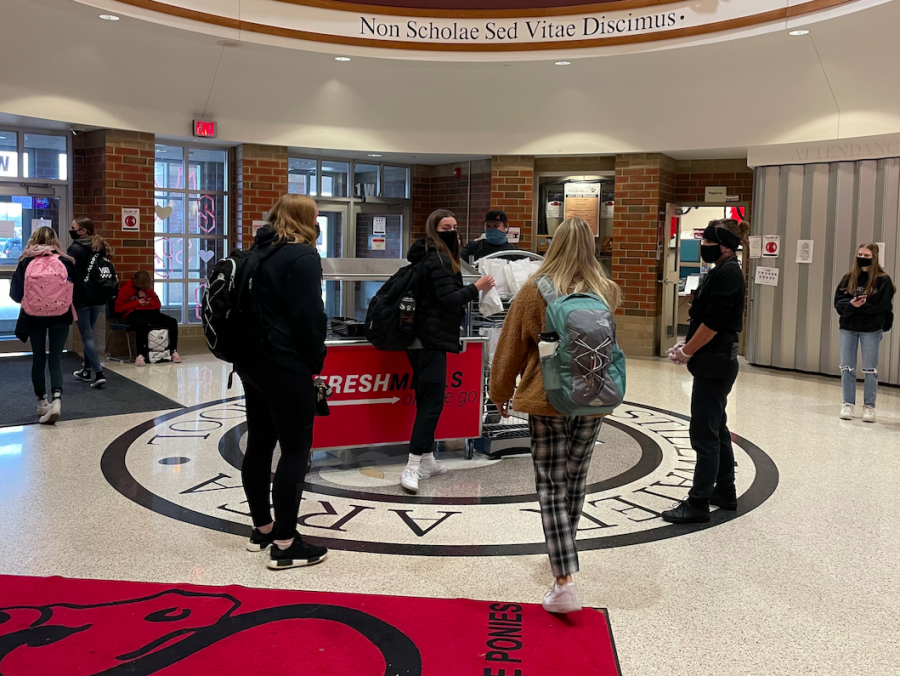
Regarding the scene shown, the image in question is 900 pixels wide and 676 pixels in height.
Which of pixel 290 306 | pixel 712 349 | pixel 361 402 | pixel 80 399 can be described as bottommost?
pixel 80 399

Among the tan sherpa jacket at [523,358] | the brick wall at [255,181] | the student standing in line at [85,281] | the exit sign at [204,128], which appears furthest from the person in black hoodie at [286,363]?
the brick wall at [255,181]

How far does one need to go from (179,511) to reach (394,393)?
1413 millimetres

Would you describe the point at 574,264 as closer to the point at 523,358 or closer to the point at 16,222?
the point at 523,358

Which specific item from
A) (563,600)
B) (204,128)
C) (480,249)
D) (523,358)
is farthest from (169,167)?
(563,600)

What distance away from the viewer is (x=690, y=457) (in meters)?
5.35

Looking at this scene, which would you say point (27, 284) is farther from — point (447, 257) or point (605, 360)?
point (605, 360)

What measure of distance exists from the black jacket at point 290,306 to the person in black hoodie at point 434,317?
49.0 inches

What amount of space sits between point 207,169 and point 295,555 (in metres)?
7.64

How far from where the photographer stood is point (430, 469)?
470 cm

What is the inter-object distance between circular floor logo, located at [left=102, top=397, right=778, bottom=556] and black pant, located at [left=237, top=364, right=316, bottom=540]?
385 mm

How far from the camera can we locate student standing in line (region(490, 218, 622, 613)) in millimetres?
2953

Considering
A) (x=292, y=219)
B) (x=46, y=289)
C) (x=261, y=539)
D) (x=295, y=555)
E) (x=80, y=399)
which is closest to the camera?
(x=292, y=219)

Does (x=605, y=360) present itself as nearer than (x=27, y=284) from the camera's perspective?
Yes

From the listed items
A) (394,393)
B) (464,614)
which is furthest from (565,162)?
(464,614)
